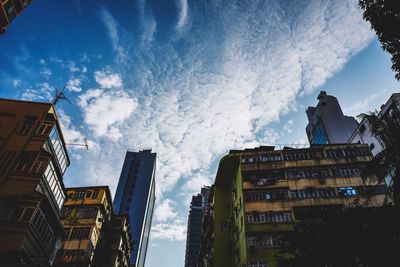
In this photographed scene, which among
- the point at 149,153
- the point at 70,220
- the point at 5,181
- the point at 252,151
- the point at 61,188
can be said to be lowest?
the point at 5,181

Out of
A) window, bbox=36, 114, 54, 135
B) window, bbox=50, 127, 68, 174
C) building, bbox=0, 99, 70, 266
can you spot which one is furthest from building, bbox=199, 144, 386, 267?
window, bbox=36, 114, 54, 135

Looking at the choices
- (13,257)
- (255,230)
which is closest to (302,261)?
(255,230)

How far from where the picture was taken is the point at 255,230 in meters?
31.4

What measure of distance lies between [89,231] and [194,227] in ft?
375

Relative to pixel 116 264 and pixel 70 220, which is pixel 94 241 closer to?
pixel 70 220

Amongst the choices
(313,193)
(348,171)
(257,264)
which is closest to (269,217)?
(257,264)

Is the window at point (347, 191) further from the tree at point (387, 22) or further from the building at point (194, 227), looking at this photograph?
the building at point (194, 227)

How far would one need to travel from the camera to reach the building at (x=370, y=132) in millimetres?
35844

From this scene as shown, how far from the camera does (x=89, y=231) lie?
36.8 metres

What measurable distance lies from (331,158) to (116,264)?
38360 millimetres

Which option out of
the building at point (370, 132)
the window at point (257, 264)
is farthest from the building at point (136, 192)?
the building at point (370, 132)

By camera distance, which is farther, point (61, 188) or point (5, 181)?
point (61, 188)

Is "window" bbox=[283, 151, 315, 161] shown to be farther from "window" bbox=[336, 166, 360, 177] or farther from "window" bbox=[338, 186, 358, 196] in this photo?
"window" bbox=[338, 186, 358, 196]

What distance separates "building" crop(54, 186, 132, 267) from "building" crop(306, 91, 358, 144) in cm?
5680
